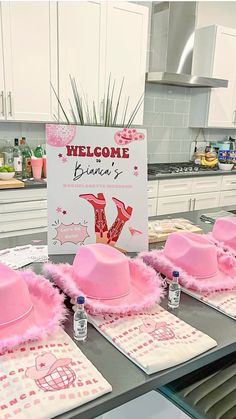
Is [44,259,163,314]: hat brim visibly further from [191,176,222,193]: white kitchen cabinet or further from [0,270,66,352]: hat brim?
[191,176,222,193]: white kitchen cabinet

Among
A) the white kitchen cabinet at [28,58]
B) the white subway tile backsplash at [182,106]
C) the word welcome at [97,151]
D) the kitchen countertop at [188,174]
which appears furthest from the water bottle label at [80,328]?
the white subway tile backsplash at [182,106]

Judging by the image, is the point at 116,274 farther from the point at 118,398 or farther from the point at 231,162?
the point at 231,162

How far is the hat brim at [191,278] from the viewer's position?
108 centimetres

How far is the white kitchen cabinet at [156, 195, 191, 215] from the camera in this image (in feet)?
12.1

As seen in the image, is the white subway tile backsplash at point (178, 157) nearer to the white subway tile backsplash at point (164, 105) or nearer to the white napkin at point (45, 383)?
the white subway tile backsplash at point (164, 105)

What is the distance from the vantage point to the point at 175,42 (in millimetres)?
3672

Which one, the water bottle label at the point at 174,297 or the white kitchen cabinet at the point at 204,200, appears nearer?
the water bottle label at the point at 174,297

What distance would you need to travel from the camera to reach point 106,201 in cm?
129

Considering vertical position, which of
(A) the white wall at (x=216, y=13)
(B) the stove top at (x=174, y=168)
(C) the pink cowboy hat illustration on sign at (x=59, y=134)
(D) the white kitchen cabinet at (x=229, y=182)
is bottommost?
(D) the white kitchen cabinet at (x=229, y=182)

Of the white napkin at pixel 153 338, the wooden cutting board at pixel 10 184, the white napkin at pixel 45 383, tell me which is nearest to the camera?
the white napkin at pixel 45 383

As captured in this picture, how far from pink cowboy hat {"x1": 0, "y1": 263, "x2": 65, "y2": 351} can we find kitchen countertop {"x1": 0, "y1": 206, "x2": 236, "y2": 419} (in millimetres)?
56

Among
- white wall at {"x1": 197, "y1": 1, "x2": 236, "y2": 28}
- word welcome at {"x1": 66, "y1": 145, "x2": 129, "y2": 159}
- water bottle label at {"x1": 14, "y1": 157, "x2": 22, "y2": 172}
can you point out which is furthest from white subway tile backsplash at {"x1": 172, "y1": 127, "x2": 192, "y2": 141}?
word welcome at {"x1": 66, "y1": 145, "x2": 129, "y2": 159}

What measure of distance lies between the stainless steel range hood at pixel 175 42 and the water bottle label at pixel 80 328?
3.14 meters

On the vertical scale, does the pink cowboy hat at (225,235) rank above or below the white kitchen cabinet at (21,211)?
above
